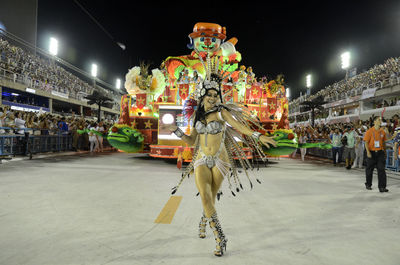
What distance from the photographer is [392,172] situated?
9172mm

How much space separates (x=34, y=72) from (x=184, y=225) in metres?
32.7

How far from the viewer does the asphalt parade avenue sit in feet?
9.18

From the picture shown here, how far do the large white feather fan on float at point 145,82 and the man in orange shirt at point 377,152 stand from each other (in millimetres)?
7907

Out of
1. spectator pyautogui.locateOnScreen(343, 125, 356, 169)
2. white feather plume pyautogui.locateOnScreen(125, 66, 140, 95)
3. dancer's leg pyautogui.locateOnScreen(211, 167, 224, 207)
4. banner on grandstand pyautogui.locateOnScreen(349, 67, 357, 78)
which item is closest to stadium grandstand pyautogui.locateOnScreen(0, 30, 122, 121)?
white feather plume pyautogui.locateOnScreen(125, 66, 140, 95)

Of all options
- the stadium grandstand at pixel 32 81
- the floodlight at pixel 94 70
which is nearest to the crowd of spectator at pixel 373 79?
the stadium grandstand at pixel 32 81

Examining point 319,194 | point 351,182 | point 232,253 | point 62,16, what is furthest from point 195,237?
point 62,16

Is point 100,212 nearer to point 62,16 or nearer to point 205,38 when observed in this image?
point 205,38

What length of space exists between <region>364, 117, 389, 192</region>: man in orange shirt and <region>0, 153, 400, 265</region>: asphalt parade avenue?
0.35 m

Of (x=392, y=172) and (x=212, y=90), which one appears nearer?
(x=212, y=90)

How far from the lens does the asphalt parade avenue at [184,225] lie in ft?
Result: 9.18

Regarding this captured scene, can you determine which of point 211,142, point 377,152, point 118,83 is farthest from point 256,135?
point 118,83

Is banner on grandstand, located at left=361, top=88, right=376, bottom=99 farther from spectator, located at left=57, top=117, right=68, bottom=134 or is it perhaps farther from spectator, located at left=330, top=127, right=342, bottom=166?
spectator, located at left=57, top=117, right=68, bottom=134

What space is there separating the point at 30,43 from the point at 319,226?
38.0m

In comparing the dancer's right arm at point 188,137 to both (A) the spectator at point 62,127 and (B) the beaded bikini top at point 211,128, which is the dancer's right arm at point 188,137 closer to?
(B) the beaded bikini top at point 211,128
